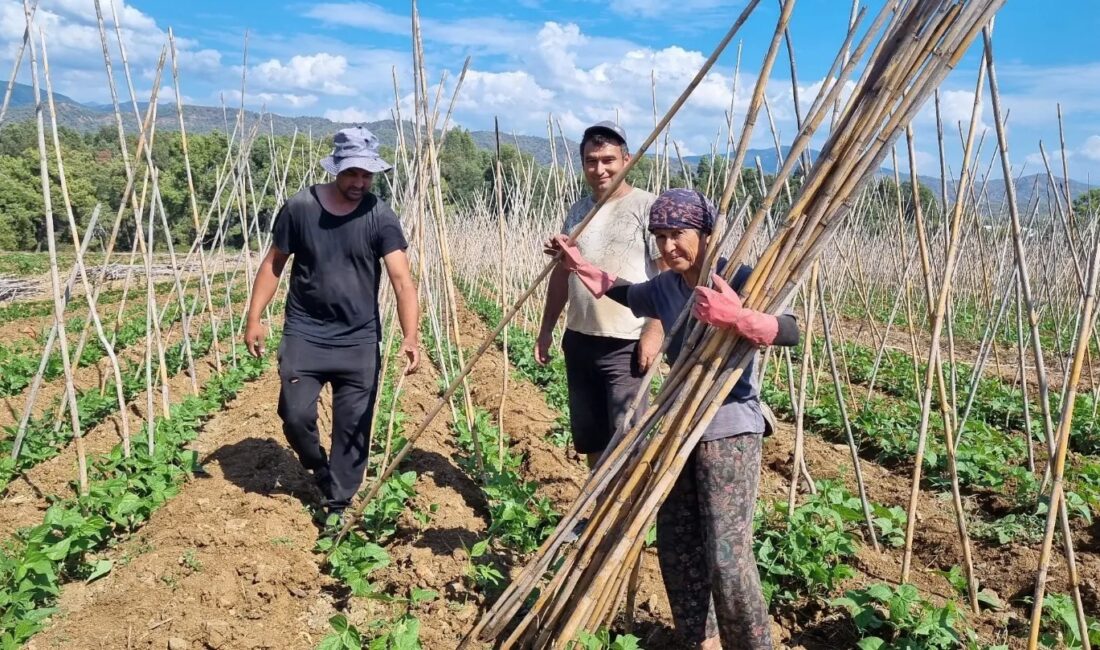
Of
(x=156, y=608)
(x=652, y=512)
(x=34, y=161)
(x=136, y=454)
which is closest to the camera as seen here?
(x=652, y=512)

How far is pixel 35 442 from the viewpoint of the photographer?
4477 millimetres

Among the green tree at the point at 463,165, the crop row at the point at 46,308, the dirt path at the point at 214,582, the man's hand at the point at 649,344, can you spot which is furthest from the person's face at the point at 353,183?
the green tree at the point at 463,165

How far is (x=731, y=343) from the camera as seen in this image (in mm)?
1987

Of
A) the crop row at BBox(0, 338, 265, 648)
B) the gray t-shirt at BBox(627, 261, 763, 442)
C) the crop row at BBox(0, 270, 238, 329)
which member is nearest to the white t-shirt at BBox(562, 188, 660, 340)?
the gray t-shirt at BBox(627, 261, 763, 442)

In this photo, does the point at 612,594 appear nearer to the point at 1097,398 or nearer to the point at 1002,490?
the point at 1002,490

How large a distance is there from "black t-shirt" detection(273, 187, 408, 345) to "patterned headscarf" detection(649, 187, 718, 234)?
1634 mm

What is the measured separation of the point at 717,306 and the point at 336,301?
2.11 m

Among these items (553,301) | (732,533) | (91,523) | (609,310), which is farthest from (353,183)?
(732,533)

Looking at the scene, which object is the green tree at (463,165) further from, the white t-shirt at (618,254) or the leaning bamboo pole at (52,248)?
the white t-shirt at (618,254)

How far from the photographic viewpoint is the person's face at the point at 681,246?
7.17 ft

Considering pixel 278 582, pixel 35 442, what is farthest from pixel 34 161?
pixel 278 582

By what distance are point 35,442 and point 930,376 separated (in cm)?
464

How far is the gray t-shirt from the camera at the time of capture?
215 cm

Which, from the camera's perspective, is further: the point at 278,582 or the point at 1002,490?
the point at 1002,490
